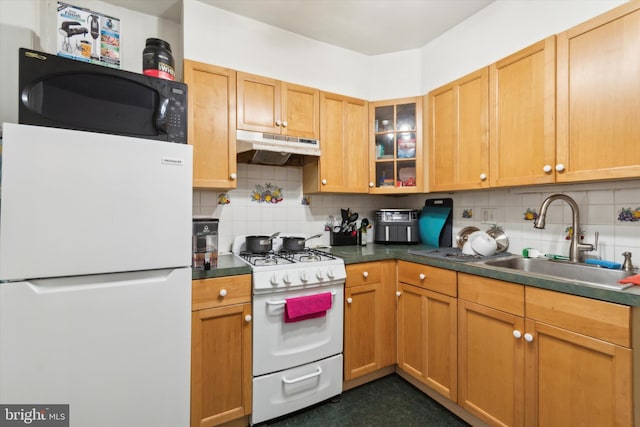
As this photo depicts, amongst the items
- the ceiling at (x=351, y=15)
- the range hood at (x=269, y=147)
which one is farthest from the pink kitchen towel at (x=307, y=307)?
the ceiling at (x=351, y=15)

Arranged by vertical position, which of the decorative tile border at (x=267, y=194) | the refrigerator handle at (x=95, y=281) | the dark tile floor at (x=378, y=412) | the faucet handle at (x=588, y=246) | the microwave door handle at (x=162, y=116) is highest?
the microwave door handle at (x=162, y=116)

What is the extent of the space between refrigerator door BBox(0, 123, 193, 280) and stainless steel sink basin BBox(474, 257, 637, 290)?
5.25ft

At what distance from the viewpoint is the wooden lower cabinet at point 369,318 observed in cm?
186

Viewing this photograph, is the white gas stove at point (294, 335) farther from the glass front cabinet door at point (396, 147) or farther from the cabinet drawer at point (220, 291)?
the glass front cabinet door at point (396, 147)

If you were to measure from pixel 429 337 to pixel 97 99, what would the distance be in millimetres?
2141

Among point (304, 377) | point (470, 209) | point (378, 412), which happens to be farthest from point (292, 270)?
point (470, 209)

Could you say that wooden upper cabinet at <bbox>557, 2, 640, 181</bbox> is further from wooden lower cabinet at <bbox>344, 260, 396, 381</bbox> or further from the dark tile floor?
the dark tile floor

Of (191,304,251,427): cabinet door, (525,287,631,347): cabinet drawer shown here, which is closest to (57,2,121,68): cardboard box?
(191,304,251,427): cabinet door

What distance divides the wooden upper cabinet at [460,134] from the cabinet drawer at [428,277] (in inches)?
24.2

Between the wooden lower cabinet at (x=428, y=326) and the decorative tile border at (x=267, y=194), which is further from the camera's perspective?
the decorative tile border at (x=267, y=194)

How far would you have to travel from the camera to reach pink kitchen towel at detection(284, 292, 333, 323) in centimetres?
159

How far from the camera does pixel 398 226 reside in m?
2.38

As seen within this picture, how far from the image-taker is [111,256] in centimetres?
109

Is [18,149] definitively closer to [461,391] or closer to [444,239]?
[461,391]
